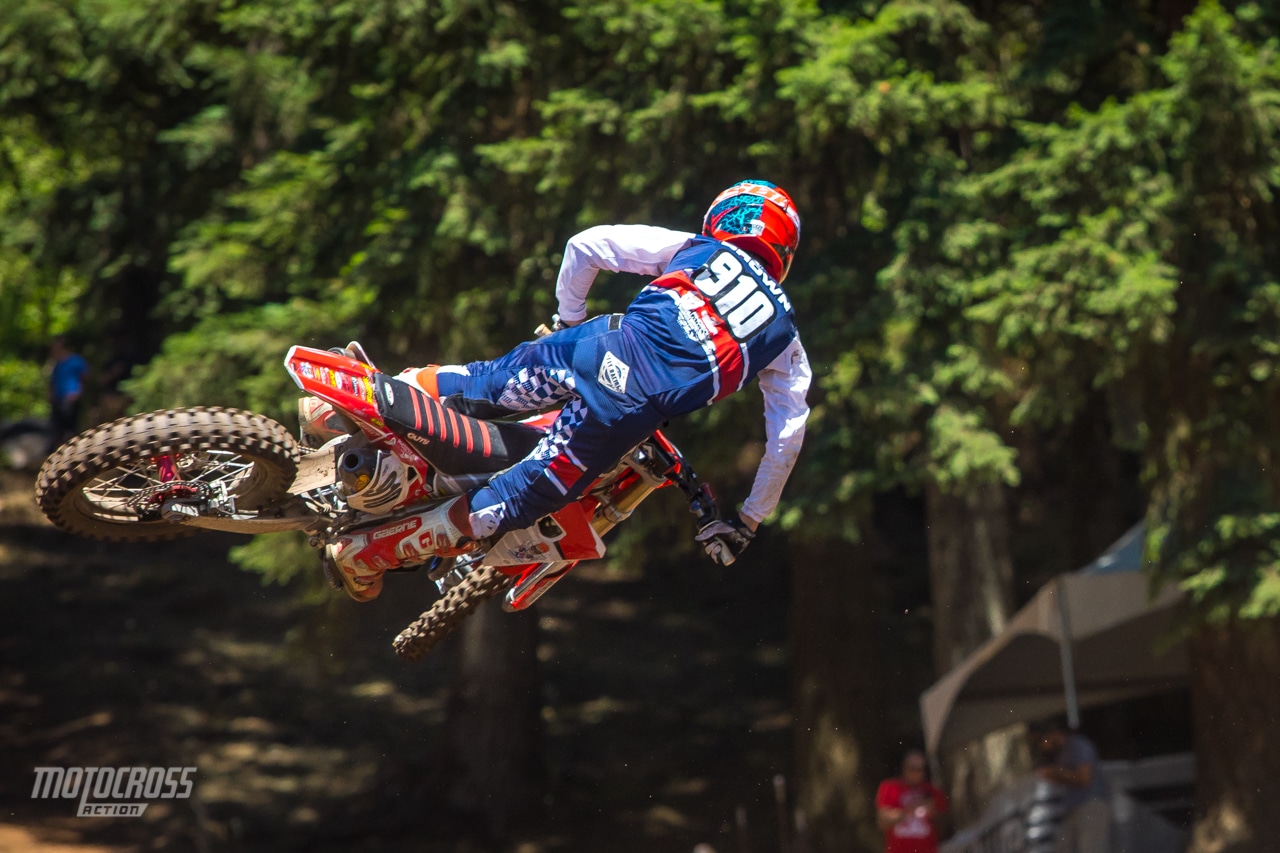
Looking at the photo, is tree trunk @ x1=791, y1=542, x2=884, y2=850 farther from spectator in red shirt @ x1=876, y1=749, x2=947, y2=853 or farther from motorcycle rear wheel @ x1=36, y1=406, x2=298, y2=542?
motorcycle rear wheel @ x1=36, y1=406, x2=298, y2=542

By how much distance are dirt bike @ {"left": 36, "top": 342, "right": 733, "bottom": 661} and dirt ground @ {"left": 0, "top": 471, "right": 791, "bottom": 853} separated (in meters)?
6.95

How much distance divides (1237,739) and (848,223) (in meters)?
5.52

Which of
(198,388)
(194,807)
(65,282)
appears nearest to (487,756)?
(194,807)

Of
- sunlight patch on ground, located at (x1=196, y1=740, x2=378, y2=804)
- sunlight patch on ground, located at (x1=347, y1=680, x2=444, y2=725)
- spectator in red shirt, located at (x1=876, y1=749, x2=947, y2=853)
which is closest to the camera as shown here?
spectator in red shirt, located at (x1=876, y1=749, x2=947, y2=853)

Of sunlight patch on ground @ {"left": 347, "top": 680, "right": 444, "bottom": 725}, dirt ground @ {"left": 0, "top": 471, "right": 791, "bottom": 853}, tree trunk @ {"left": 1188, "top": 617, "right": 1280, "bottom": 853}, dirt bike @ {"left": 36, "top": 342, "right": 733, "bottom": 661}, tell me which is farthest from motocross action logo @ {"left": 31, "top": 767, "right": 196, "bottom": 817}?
tree trunk @ {"left": 1188, "top": 617, "right": 1280, "bottom": 853}

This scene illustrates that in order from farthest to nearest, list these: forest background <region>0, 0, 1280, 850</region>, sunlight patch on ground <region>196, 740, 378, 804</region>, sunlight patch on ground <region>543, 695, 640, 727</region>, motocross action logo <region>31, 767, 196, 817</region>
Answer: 1. sunlight patch on ground <region>543, 695, 640, 727</region>
2. sunlight patch on ground <region>196, 740, 378, 804</region>
3. motocross action logo <region>31, 767, 196, 817</region>
4. forest background <region>0, 0, 1280, 850</region>

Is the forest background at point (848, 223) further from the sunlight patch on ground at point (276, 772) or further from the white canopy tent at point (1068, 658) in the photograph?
the sunlight patch on ground at point (276, 772)

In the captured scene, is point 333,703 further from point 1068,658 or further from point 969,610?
point 1068,658

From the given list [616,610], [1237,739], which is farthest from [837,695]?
[616,610]

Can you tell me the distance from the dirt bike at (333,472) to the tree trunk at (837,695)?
24.2 ft

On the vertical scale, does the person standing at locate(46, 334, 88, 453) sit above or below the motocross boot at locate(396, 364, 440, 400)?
above

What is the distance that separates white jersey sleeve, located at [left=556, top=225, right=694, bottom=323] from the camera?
5.77 metres

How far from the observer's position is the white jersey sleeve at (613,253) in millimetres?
5773

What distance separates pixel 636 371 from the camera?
215 inches
